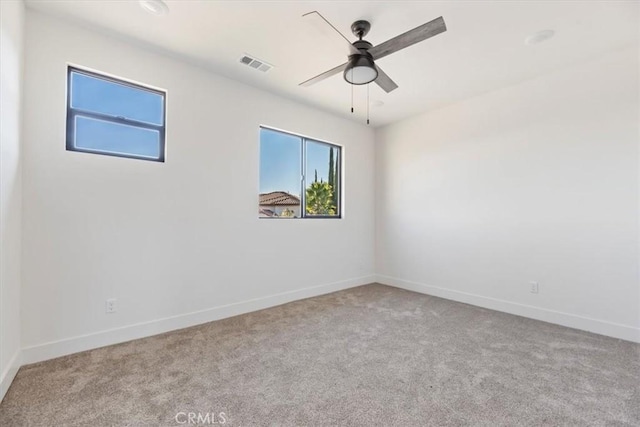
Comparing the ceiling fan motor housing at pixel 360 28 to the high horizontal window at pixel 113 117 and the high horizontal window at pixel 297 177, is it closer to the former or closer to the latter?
the high horizontal window at pixel 297 177

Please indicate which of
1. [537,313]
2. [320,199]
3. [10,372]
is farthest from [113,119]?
[537,313]

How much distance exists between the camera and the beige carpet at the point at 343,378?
171 centimetres

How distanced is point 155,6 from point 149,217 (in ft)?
6.01

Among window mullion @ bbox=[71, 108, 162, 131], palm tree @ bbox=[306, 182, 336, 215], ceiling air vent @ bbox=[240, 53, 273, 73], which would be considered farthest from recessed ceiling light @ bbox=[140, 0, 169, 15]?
palm tree @ bbox=[306, 182, 336, 215]

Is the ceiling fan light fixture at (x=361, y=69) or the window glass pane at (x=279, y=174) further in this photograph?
the window glass pane at (x=279, y=174)

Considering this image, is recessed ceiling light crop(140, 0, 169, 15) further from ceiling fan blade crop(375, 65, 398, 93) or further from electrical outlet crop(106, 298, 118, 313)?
electrical outlet crop(106, 298, 118, 313)

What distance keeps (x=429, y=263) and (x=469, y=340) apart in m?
1.77

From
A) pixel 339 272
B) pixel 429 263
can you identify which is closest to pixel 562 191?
pixel 429 263

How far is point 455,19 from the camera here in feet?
7.97

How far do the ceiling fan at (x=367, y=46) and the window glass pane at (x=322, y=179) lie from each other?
6.36 feet

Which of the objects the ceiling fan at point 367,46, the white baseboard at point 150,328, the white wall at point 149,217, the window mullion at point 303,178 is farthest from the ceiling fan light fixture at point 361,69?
the white baseboard at point 150,328

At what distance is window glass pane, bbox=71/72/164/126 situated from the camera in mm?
2590

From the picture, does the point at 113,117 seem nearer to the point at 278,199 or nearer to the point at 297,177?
the point at 278,199

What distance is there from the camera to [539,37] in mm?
→ 2639
